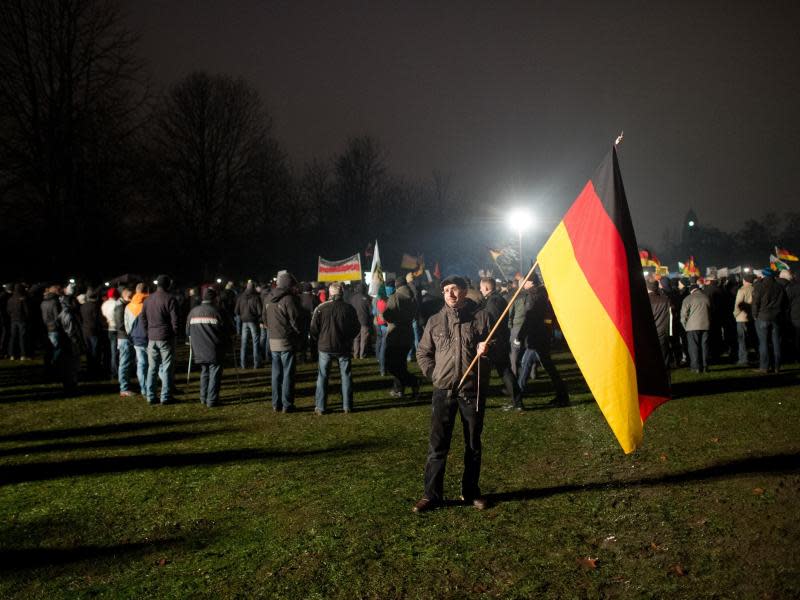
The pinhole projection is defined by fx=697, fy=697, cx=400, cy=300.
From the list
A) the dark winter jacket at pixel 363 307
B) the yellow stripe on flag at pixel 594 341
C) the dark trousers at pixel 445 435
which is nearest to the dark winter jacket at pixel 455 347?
the dark trousers at pixel 445 435

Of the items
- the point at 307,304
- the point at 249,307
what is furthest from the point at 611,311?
the point at 249,307

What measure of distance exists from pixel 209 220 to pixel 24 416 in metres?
36.9

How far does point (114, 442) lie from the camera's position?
962 centimetres

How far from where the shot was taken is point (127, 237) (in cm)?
3897

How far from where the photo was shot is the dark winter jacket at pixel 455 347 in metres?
6.29

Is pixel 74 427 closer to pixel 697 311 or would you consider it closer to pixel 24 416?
pixel 24 416

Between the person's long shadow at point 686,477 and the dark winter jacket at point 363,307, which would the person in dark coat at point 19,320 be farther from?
the person's long shadow at point 686,477

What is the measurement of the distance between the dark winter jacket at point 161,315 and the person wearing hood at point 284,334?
5.76 ft

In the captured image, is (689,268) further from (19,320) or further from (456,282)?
(456,282)

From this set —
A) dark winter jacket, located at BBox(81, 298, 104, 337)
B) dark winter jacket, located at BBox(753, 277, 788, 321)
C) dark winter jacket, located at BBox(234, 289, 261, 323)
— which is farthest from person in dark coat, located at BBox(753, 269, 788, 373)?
dark winter jacket, located at BBox(81, 298, 104, 337)

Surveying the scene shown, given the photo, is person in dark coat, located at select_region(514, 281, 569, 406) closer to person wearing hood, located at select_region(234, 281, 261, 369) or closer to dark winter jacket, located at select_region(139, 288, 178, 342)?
dark winter jacket, located at select_region(139, 288, 178, 342)

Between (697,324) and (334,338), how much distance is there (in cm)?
808

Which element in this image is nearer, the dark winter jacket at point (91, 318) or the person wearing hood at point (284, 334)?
the person wearing hood at point (284, 334)

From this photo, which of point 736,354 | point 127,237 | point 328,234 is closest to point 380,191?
point 328,234
